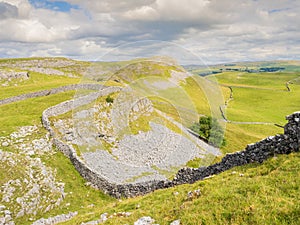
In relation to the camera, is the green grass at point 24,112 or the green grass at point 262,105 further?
the green grass at point 262,105

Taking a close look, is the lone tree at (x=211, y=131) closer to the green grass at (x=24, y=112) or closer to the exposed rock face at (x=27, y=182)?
the green grass at (x=24, y=112)

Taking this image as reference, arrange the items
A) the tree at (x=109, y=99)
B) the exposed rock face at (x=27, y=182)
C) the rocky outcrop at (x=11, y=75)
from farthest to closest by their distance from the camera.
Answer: the rocky outcrop at (x=11, y=75)
the tree at (x=109, y=99)
the exposed rock face at (x=27, y=182)

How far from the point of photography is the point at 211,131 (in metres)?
55.6

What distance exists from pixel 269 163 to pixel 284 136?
5.92ft

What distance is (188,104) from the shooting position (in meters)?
45.8

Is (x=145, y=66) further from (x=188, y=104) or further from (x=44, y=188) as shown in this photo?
(x=44, y=188)

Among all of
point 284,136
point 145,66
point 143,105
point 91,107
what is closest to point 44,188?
point 91,107

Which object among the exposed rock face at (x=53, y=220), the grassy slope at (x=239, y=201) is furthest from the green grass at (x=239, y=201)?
the exposed rock face at (x=53, y=220)

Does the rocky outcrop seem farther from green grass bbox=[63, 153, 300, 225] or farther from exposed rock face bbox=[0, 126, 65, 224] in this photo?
green grass bbox=[63, 153, 300, 225]

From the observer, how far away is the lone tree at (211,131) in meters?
55.2

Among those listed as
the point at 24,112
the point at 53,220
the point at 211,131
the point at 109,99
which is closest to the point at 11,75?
the point at 24,112

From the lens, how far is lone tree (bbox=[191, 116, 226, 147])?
55.2 meters

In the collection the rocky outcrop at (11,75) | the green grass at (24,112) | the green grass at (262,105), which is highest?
the rocky outcrop at (11,75)

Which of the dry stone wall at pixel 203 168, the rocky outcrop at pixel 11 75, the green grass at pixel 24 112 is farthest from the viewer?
the rocky outcrop at pixel 11 75
